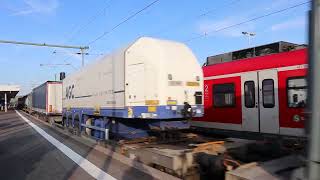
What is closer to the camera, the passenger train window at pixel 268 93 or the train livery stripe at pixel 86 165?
the train livery stripe at pixel 86 165

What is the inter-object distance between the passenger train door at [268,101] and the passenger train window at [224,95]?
1.54 m

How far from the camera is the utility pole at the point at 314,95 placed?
14.1ft

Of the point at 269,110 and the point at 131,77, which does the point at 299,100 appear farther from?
the point at 131,77

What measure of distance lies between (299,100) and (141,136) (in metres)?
5.17

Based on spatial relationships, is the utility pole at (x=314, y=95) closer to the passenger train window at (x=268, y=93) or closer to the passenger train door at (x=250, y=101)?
the passenger train window at (x=268, y=93)

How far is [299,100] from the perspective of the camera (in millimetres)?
12305

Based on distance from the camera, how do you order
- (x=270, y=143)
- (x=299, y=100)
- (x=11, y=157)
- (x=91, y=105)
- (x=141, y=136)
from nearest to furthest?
1. (x=270, y=143)
2. (x=299, y=100)
3. (x=11, y=157)
4. (x=141, y=136)
5. (x=91, y=105)

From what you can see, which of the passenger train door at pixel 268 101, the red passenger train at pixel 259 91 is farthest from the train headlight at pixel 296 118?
the passenger train door at pixel 268 101

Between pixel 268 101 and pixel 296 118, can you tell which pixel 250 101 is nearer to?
pixel 268 101

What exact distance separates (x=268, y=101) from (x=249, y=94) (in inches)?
36.3

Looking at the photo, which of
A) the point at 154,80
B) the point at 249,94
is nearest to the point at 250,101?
the point at 249,94

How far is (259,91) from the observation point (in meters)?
13.7

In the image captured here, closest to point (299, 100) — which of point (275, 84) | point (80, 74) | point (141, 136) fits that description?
point (275, 84)

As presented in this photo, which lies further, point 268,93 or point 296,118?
point 268,93
